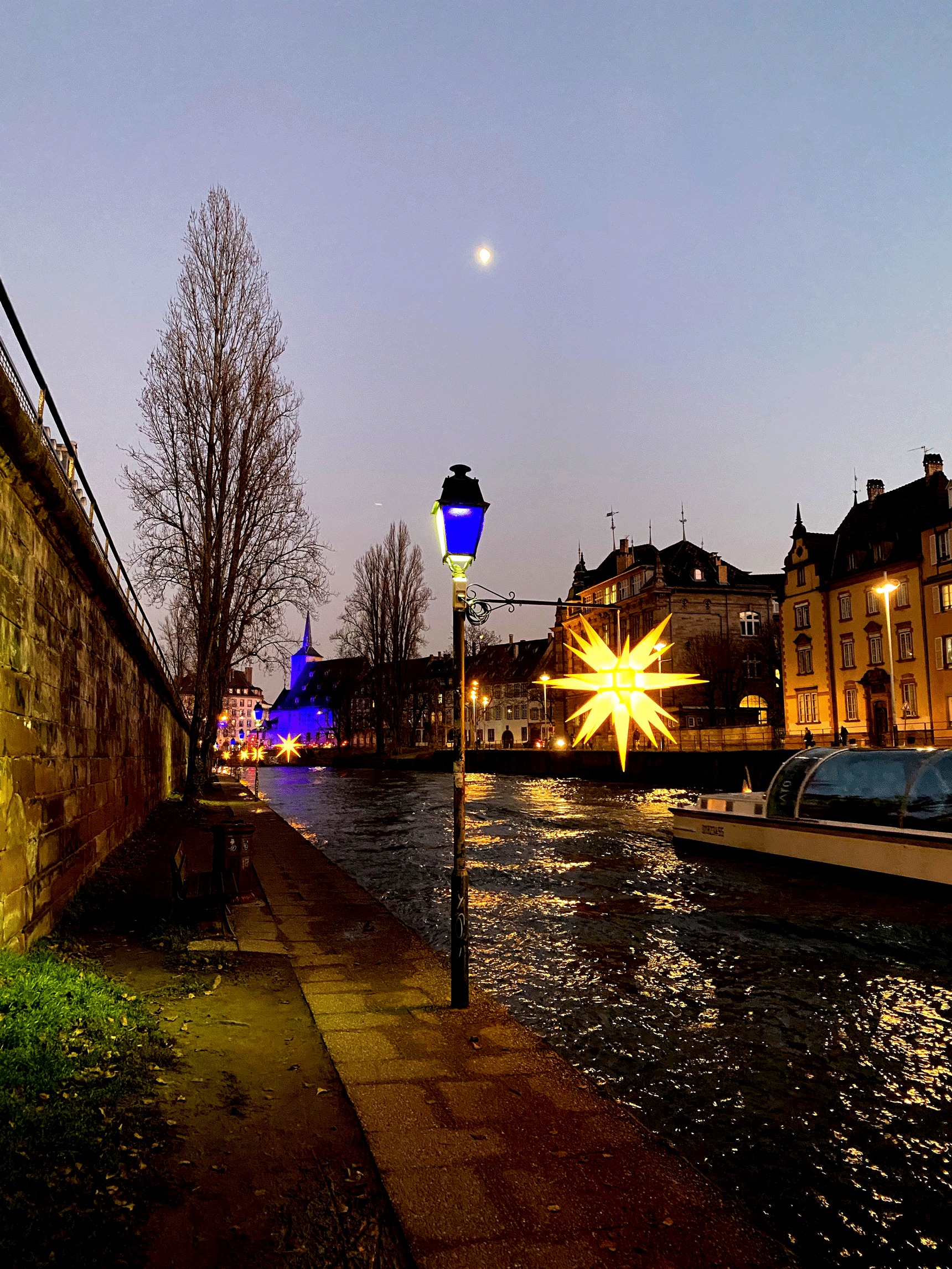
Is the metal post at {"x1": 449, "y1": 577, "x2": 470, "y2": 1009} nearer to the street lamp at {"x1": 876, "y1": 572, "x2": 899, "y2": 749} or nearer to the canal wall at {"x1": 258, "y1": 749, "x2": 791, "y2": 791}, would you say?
the canal wall at {"x1": 258, "y1": 749, "x2": 791, "y2": 791}

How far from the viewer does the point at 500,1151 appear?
4832mm

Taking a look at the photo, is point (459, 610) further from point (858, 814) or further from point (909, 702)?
point (909, 702)

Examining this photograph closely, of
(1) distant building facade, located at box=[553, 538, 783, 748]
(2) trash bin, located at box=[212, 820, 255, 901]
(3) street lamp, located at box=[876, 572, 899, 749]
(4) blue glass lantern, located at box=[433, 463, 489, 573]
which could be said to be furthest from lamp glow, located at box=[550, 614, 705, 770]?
(1) distant building facade, located at box=[553, 538, 783, 748]

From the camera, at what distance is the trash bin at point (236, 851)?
1177 centimetres

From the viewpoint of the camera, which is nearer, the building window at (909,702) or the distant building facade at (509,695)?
the building window at (909,702)

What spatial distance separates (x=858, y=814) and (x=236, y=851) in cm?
1209

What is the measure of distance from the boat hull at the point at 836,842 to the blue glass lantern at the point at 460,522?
39.7ft

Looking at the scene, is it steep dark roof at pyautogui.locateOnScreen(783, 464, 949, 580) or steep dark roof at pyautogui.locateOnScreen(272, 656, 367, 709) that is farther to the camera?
steep dark roof at pyautogui.locateOnScreen(272, 656, 367, 709)

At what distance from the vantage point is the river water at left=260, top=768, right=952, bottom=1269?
538 cm

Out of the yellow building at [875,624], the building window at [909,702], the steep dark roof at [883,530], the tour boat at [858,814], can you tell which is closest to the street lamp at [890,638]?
the yellow building at [875,624]

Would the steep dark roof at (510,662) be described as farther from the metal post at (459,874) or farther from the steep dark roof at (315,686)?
the metal post at (459,874)

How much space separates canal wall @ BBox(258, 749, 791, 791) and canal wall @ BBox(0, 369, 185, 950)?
51.3ft

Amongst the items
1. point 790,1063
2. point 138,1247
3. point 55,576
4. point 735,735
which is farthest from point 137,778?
point 735,735

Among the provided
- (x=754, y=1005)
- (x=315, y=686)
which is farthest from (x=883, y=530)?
(x=315, y=686)
